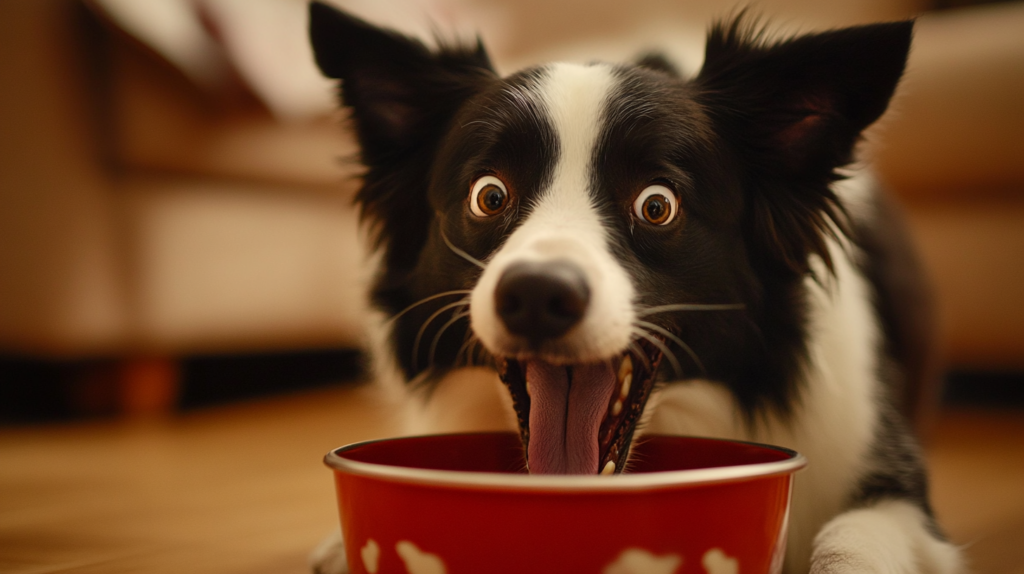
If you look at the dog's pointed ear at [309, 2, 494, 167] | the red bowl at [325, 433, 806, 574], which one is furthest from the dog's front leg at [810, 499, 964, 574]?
the dog's pointed ear at [309, 2, 494, 167]

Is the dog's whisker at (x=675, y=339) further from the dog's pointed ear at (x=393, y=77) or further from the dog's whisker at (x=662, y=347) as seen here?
the dog's pointed ear at (x=393, y=77)

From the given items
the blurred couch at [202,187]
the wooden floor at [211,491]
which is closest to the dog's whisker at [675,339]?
the wooden floor at [211,491]

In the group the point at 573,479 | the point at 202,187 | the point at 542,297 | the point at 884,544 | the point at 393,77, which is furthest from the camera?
the point at 202,187

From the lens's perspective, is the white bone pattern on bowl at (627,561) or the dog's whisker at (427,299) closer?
the white bone pattern on bowl at (627,561)

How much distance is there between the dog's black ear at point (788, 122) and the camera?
1.39 metres

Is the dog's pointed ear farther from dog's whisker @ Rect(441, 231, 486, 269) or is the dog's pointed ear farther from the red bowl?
the red bowl

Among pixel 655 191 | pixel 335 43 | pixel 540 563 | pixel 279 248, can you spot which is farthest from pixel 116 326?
pixel 540 563

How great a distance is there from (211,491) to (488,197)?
1069mm

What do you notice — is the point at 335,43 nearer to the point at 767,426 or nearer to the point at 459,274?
the point at 459,274

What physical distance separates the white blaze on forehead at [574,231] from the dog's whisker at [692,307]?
50mm

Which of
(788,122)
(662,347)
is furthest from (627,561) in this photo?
(788,122)

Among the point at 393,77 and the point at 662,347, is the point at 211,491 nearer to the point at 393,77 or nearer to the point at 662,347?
the point at 393,77

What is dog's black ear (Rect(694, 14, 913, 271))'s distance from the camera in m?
1.39

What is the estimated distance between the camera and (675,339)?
1253 millimetres
